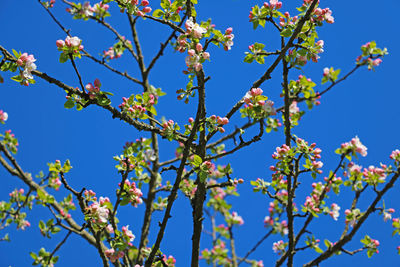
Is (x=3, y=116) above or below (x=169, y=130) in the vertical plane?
above

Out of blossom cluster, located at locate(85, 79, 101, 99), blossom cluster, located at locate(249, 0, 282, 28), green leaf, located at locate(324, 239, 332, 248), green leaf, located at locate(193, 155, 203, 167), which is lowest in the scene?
green leaf, located at locate(324, 239, 332, 248)

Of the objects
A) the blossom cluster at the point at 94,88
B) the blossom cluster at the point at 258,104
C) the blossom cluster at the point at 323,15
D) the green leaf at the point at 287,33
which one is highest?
the blossom cluster at the point at 323,15

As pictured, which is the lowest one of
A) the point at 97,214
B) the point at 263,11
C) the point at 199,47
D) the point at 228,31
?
the point at 97,214

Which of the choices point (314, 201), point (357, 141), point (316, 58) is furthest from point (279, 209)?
point (316, 58)

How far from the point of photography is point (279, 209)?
16.8 feet

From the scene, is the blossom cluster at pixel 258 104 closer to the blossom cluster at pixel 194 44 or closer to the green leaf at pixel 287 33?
the blossom cluster at pixel 194 44

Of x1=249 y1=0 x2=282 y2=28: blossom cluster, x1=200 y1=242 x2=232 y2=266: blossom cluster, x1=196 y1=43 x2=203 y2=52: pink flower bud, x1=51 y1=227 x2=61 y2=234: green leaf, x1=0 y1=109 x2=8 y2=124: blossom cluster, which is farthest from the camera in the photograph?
x1=200 y1=242 x2=232 y2=266: blossom cluster

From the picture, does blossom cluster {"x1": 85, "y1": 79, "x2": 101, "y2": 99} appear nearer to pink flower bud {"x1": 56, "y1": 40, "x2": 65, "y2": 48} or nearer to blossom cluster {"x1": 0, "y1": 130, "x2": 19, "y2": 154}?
pink flower bud {"x1": 56, "y1": 40, "x2": 65, "y2": 48}

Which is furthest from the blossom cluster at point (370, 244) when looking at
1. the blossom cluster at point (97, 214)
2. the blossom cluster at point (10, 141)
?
the blossom cluster at point (10, 141)

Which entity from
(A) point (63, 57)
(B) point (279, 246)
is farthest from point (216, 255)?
(A) point (63, 57)

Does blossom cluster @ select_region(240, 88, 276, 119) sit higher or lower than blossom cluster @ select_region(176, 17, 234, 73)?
lower

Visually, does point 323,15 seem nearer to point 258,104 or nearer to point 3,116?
point 258,104

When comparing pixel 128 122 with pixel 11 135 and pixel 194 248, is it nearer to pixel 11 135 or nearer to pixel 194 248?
pixel 194 248

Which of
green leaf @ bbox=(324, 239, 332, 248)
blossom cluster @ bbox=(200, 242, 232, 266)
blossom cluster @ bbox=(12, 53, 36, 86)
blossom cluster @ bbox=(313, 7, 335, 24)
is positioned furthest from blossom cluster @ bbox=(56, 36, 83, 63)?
blossom cluster @ bbox=(200, 242, 232, 266)
